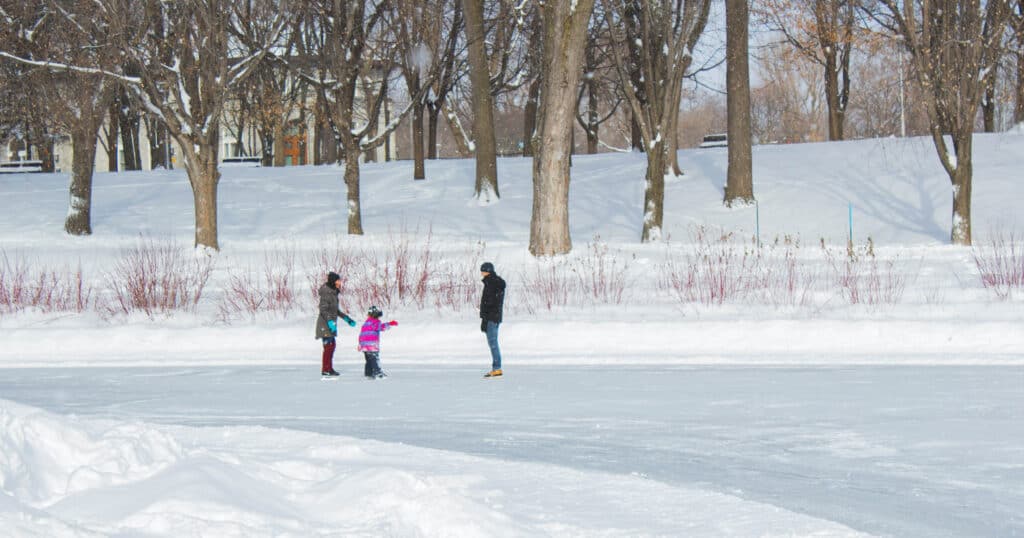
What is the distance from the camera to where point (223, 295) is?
21.1 m

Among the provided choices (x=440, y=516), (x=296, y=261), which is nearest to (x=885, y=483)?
(x=440, y=516)

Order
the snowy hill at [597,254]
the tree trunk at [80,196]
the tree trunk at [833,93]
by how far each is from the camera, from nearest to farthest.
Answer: the snowy hill at [597,254]
the tree trunk at [80,196]
the tree trunk at [833,93]

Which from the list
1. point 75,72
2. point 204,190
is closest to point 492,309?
point 204,190

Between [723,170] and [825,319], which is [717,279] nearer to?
[825,319]

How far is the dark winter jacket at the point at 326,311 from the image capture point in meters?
13.9

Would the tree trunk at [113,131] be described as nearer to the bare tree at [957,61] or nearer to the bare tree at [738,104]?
the bare tree at [738,104]

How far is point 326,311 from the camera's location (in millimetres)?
14055

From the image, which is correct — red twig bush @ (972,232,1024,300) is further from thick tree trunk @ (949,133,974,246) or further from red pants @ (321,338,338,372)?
red pants @ (321,338,338,372)

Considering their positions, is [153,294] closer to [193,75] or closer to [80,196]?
[193,75]

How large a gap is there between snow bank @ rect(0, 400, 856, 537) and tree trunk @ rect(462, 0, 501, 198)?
24712 mm

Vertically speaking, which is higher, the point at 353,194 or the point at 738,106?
the point at 738,106

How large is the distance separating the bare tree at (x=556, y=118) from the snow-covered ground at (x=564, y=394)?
785 millimetres

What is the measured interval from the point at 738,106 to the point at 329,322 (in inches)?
763

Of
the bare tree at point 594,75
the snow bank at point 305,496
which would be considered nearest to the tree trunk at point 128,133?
the bare tree at point 594,75
